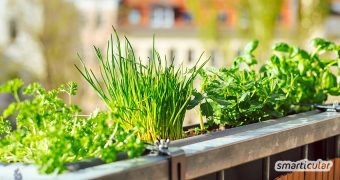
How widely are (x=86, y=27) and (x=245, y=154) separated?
790 inches

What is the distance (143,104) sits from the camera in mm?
1107

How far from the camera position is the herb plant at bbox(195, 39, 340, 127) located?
126 centimetres

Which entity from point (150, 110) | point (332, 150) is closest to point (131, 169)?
point (150, 110)

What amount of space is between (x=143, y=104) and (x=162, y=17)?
23767mm

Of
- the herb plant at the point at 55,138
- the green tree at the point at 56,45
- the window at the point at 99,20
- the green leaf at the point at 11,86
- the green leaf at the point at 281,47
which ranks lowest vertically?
the herb plant at the point at 55,138

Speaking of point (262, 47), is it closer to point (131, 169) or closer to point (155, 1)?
point (155, 1)

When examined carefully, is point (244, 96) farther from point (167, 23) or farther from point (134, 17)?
point (167, 23)

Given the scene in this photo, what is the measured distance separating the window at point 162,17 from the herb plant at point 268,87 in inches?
895

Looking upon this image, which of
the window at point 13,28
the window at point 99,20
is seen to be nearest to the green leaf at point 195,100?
the window at point 13,28

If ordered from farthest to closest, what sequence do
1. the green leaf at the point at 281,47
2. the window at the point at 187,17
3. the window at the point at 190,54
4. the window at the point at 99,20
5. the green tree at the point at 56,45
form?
the window at the point at 190,54
the window at the point at 187,17
the window at the point at 99,20
the green tree at the point at 56,45
the green leaf at the point at 281,47

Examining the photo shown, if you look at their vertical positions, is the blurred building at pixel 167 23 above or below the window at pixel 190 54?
above

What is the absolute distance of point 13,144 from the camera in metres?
0.87

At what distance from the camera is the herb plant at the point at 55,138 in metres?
0.78

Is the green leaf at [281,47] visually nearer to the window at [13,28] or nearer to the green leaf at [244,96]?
the green leaf at [244,96]
